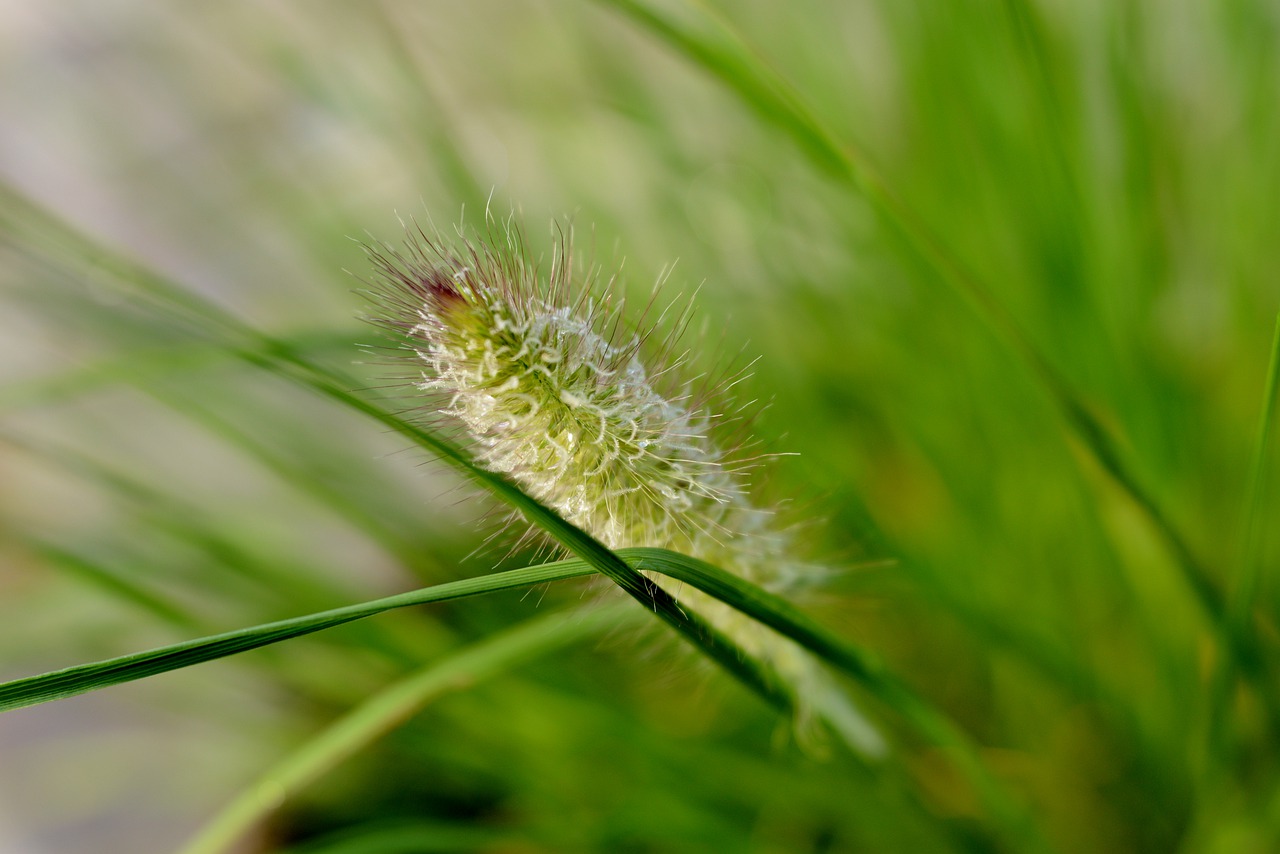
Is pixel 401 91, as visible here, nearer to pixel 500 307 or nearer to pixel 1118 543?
pixel 500 307

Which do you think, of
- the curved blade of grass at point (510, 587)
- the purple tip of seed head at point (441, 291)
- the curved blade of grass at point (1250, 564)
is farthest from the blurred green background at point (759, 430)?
the purple tip of seed head at point (441, 291)

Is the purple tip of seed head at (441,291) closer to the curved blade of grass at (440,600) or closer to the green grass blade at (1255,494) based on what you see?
the curved blade of grass at (440,600)

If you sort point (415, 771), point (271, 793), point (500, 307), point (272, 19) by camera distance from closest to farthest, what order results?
1. point (500, 307)
2. point (271, 793)
3. point (415, 771)
4. point (272, 19)

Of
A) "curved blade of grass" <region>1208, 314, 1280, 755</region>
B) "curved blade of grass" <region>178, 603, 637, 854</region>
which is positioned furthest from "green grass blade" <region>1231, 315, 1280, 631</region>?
"curved blade of grass" <region>178, 603, 637, 854</region>

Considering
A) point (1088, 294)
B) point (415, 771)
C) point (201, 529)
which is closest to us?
point (1088, 294)

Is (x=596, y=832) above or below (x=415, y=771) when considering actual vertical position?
below

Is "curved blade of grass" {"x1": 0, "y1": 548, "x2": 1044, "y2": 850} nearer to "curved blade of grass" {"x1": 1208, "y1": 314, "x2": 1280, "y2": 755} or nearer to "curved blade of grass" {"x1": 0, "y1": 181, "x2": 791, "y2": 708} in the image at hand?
"curved blade of grass" {"x1": 0, "y1": 181, "x2": 791, "y2": 708}

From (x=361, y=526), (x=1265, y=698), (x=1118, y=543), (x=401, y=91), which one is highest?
(x=401, y=91)

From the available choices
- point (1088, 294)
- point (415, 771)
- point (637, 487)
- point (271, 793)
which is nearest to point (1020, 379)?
point (1088, 294)
